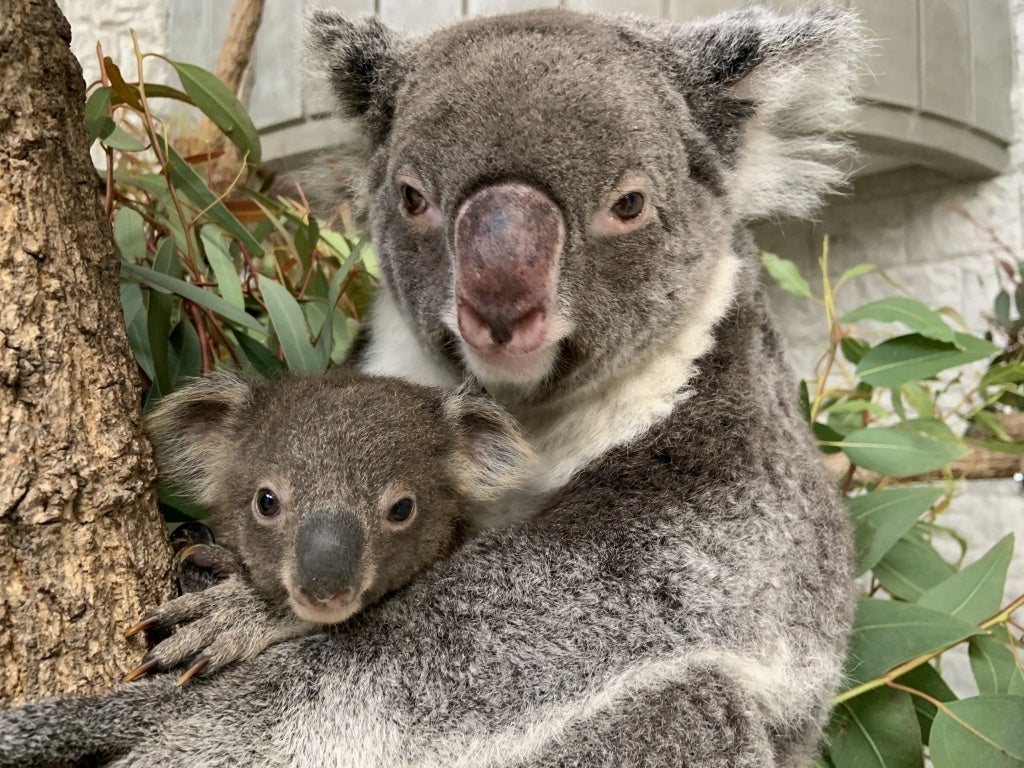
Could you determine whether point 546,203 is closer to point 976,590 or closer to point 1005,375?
point 976,590

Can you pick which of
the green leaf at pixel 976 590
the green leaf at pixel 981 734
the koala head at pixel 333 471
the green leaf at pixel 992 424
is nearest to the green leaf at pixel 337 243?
the koala head at pixel 333 471

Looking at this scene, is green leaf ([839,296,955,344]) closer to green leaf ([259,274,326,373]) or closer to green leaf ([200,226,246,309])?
green leaf ([259,274,326,373])

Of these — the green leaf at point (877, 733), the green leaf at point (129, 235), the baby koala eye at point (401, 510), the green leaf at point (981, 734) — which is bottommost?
the green leaf at point (877, 733)

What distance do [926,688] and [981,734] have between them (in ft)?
0.80

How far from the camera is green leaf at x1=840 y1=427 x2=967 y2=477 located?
2080 millimetres

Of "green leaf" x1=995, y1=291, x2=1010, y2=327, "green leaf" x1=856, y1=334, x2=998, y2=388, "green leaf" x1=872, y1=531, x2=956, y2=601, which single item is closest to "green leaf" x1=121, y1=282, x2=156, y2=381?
"green leaf" x1=856, y1=334, x2=998, y2=388

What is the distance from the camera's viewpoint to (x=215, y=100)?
6.52 ft

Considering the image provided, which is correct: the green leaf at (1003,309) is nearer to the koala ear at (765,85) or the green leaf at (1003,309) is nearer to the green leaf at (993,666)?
the green leaf at (993,666)

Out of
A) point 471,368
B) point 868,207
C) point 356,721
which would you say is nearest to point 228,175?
point 471,368

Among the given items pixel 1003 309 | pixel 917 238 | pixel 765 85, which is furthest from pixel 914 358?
pixel 917 238

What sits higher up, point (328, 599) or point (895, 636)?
point (328, 599)

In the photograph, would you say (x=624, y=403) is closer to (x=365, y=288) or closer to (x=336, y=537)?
(x=336, y=537)

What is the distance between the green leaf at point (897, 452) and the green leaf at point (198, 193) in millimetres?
1419

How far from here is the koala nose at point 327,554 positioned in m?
1.21
